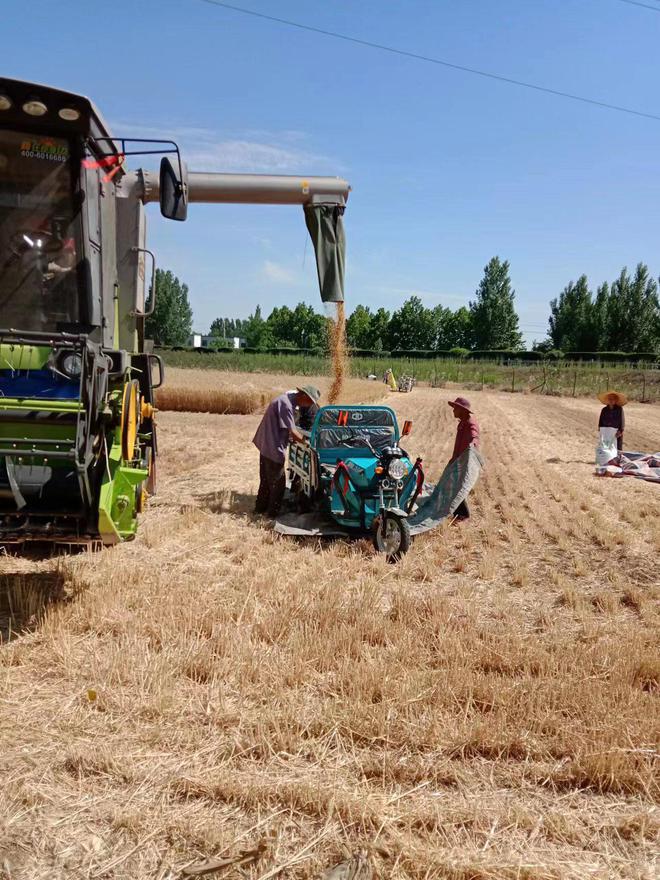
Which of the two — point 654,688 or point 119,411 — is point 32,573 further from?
point 654,688

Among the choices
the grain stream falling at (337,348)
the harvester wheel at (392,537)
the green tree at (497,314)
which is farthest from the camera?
the green tree at (497,314)

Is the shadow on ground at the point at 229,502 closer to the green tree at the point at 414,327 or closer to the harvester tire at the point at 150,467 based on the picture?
the harvester tire at the point at 150,467

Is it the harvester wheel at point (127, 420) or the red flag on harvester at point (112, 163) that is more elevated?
the red flag on harvester at point (112, 163)

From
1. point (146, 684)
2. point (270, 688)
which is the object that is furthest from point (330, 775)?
point (146, 684)

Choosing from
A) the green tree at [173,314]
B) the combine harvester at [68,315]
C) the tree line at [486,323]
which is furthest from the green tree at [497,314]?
the combine harvester at [68,315]

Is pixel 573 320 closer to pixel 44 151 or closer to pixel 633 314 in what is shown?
pixel 633 314

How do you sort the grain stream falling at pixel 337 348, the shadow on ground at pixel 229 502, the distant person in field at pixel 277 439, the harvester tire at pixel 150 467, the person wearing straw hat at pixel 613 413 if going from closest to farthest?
the harvester tire at pixel 150 467 < the distant person in field at pixel 277 439 < the shadow on ground at pixel 229 502 < the grain stream falling at pixel 337 348 < the person wearing straw hat at pixel 613 413

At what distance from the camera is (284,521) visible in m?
8.42

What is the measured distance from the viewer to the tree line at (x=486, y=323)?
60094mm

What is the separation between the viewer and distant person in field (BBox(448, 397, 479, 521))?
28.7 feet

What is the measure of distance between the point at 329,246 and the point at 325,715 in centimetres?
457

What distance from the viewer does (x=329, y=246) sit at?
22.9ft

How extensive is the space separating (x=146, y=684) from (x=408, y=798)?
1.57 metres

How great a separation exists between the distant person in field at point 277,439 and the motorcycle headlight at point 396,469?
1690mm
